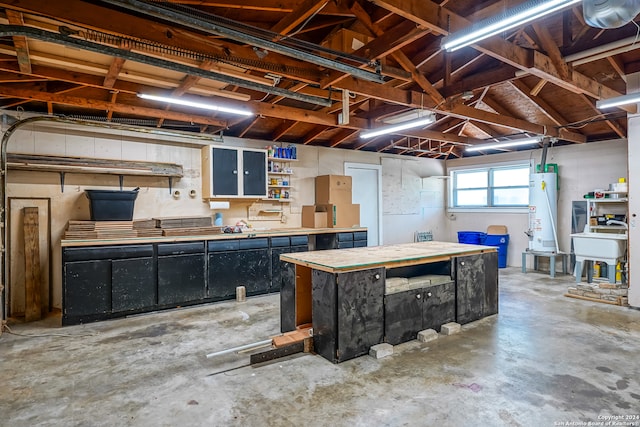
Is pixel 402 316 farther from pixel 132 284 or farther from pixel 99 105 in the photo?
pixel 99 105

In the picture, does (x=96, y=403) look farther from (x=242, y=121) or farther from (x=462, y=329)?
(x=242, y=121)

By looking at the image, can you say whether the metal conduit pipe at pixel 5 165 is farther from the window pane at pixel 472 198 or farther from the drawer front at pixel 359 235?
the window pane at pixel 472 198

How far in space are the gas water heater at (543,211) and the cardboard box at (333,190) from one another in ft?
12.2

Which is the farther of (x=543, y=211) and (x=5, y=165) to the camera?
(x=543, y=211)

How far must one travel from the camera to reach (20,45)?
9.50 feet

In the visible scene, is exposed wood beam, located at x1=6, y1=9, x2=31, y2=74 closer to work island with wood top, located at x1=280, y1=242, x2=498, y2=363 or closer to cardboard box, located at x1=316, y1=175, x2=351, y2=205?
work island with wood top, located at x1=280, y1=242, x2=498, y2=363

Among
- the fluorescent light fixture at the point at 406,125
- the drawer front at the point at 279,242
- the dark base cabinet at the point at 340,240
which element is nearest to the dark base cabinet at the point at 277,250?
the drawer front at the point at 279,242

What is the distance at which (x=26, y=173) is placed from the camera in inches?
184

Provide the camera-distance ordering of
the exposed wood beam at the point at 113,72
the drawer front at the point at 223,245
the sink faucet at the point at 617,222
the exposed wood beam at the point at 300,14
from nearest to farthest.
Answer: the exposed wood beam at the point at 300,14
the exposed wood beam at the point at 113,72
the drawer front at the point at 223,245
the sink faucet at the point at 617,222

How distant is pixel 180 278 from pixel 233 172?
1868mm

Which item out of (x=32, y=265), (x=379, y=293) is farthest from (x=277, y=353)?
(x=32, y=265)

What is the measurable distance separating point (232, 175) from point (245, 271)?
1572mm

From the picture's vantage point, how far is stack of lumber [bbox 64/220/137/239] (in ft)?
14.8

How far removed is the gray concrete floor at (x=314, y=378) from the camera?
2396mm
